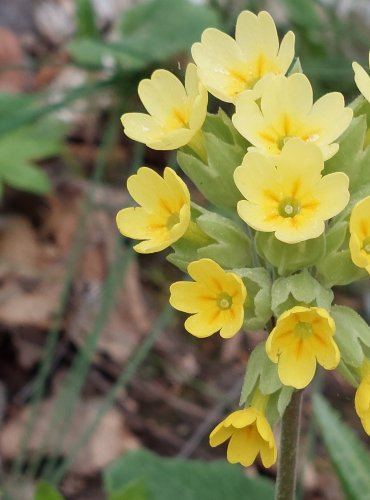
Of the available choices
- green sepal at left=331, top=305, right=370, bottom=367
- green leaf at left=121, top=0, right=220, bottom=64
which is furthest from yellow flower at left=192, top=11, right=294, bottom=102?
green leaf at left=121, top=0, right=220, bottom=64

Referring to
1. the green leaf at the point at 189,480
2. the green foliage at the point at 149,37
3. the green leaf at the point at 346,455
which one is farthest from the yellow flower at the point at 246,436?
the green foliage at the point at 149,37

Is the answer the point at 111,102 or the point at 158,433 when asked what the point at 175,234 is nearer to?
the point at 158,433

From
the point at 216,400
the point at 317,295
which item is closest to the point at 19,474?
the point at 216,400

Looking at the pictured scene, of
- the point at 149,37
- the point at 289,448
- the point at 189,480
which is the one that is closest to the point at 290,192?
the point at 289,448

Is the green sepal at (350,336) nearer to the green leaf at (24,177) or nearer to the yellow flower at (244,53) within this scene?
the yellow flower at (244,53)

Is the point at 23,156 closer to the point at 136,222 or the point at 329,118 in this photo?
the point at 136,222
